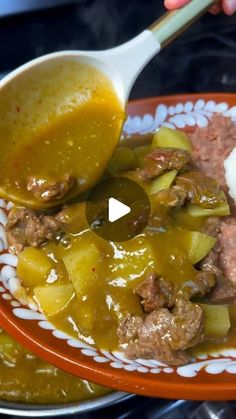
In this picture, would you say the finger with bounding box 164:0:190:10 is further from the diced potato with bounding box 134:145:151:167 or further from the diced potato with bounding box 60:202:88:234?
the diced potato with bounding box 60:202:88:234

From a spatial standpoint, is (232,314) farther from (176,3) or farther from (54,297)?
(176,3)

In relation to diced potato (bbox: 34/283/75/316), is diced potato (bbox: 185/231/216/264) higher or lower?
lower

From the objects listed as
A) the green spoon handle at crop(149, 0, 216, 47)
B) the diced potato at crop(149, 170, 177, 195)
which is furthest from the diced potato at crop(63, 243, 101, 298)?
the green spoon handle at crop(149, 0, 216, 47)

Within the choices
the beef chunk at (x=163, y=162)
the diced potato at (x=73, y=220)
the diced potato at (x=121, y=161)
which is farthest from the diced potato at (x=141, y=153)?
the diced potato at (x=73, y=220)

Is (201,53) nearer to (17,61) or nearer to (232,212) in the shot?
(17,61)

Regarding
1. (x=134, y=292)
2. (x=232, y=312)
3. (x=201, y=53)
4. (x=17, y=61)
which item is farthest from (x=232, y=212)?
(x=17, y=61)
